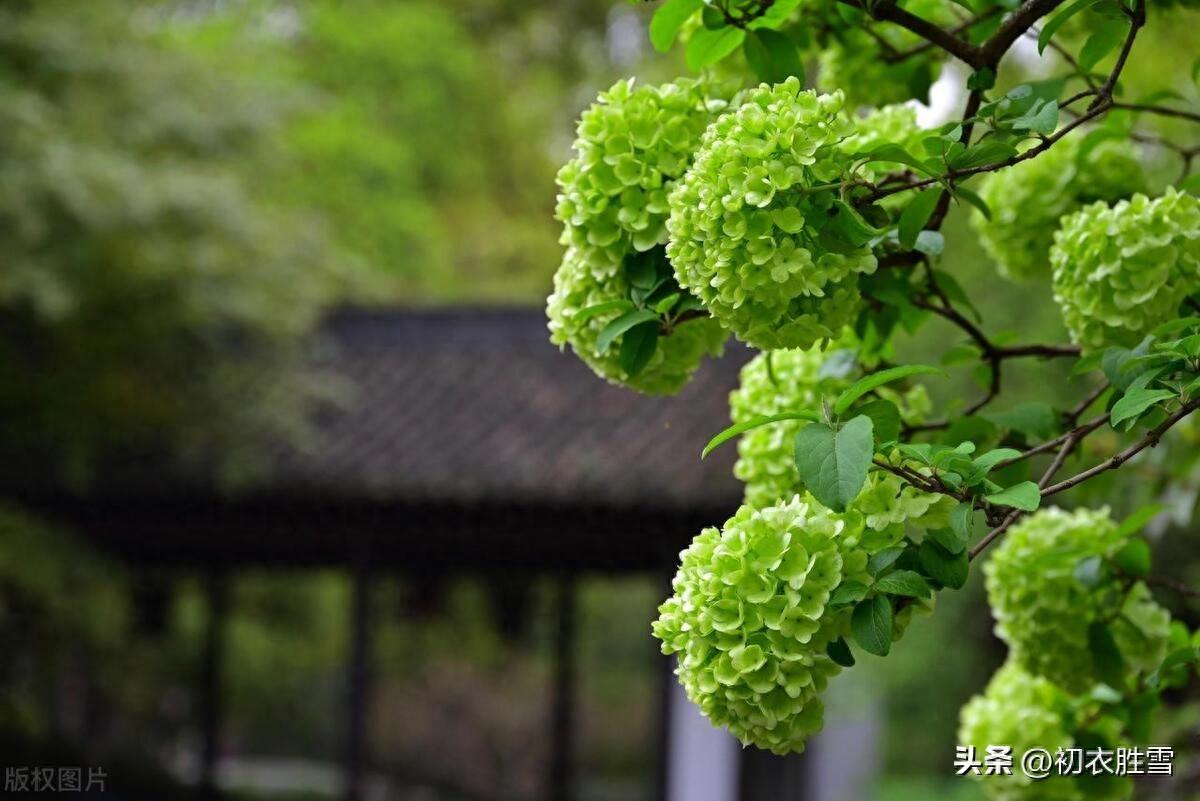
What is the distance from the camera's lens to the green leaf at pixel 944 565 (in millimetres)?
1184

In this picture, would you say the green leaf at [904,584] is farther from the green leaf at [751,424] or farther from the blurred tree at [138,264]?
the blurred tree at [138,264]

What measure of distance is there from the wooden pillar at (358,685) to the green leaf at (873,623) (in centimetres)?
531

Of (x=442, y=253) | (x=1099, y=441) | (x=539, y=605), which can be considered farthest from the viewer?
Answer: (x=442, y=253)

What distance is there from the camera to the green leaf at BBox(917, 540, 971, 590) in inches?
46.6

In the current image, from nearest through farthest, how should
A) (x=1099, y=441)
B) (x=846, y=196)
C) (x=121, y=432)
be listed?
(x=846, y=196), (x=1099, y=441), (x=121, y=432)

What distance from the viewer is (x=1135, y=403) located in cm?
120

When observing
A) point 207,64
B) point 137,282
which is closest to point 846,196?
point 137,282

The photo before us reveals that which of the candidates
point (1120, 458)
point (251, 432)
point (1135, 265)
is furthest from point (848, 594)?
point (251, 432)

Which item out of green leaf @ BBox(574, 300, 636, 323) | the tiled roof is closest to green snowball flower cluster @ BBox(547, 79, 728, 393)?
green leaf @ BBox(574, 300, 636, 323)

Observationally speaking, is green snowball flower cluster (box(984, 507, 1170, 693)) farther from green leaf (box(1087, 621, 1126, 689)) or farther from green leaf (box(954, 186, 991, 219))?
green leaf (box(954, 186, 991, 219))

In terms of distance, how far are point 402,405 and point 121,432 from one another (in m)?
1.20

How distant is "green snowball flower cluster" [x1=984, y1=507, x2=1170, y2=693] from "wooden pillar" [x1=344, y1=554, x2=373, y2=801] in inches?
191

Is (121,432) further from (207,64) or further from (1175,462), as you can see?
(1175,462)

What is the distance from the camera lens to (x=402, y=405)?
6.39m
